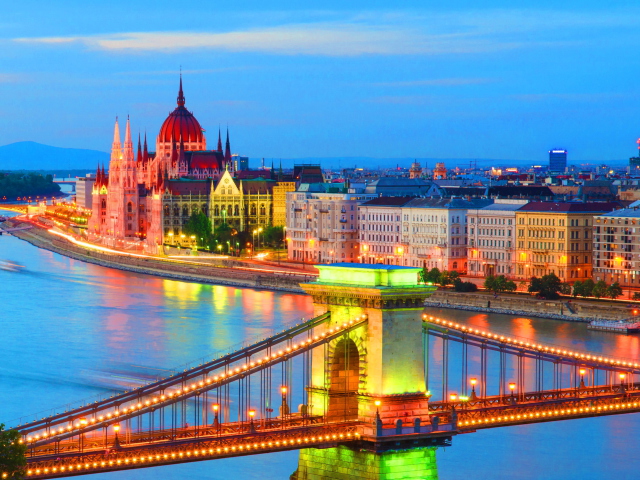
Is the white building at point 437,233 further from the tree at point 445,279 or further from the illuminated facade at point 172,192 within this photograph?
the illuminated facade at point 172,192

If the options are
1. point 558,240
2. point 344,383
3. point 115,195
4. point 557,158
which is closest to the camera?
point 344,383

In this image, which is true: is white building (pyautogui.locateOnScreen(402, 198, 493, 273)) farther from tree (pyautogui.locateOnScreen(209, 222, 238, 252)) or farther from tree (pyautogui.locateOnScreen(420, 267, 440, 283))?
tree (pyautogui.locateOnScreen(209, 222, 238, 252))

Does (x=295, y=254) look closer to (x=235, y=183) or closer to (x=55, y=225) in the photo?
(x=235, y=183)

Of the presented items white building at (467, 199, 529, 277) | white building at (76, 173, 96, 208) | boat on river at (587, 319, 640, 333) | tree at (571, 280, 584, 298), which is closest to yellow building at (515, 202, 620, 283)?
white building at (467, 199, 529, 277)

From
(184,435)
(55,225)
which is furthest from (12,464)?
(55,225)

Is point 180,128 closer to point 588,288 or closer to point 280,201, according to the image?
point 280,201

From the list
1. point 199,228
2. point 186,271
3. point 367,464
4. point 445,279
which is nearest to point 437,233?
point 445,279
